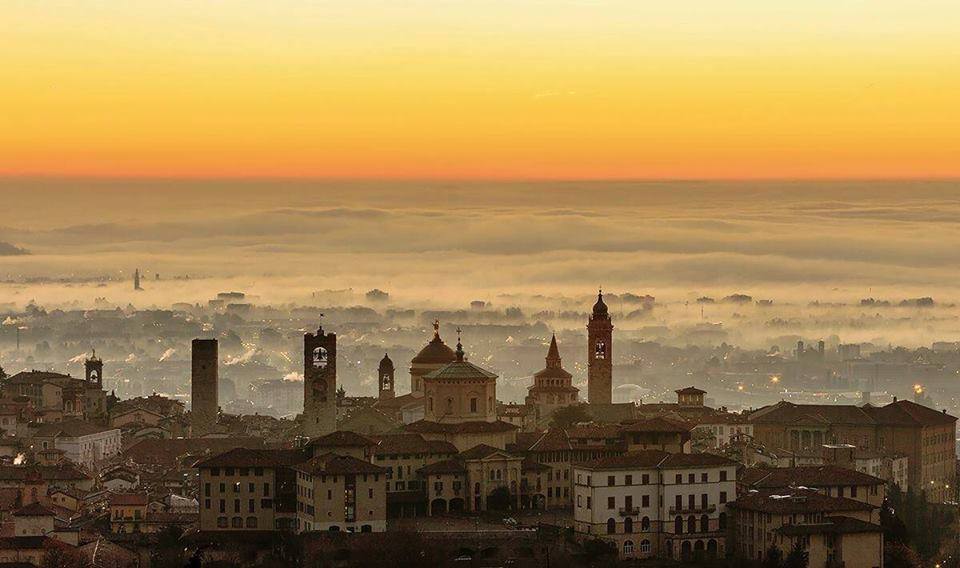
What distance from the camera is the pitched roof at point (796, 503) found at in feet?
226

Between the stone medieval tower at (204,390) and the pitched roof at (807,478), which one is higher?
the stone medieval tower at (204,390)

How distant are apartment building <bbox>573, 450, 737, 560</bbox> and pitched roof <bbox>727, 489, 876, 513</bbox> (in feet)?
2.60

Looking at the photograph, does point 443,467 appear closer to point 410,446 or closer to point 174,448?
point 410,446

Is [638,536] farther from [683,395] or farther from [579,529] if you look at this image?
[683,395]

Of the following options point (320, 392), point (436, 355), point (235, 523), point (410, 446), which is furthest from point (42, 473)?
point (436, 355)

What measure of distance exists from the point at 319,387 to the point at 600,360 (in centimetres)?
1769

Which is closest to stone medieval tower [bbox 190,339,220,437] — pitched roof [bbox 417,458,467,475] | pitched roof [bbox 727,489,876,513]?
pitched roof [bbox 417,458,467,475]

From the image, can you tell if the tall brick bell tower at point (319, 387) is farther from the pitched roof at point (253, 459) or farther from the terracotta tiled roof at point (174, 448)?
the pitched roof at point (253, 459)

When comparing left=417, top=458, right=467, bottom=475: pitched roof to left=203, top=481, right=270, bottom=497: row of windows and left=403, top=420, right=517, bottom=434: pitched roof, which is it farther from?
left=203, top=481, right=270, bottom=497: row of windows

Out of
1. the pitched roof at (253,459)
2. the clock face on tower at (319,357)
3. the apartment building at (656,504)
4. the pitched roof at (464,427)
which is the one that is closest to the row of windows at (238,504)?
the pitched roof at (253,459)

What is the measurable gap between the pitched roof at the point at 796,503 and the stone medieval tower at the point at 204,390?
3577 cm

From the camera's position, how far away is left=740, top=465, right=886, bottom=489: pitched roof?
241 ft

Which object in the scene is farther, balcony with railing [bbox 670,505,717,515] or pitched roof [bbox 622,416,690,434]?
pitched roof [bbox 622,416,690,434]

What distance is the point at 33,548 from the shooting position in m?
67.9
